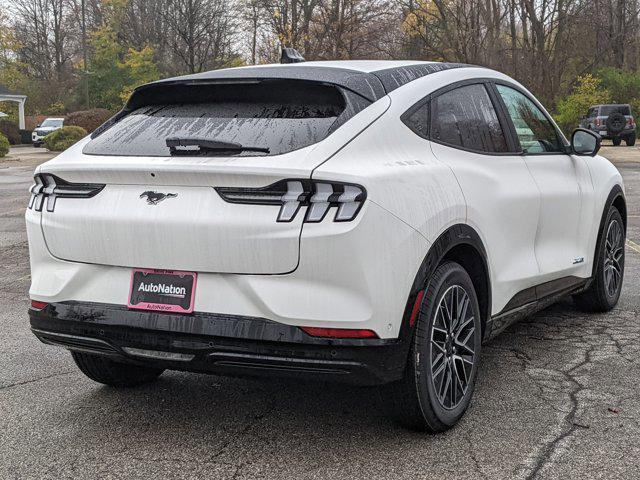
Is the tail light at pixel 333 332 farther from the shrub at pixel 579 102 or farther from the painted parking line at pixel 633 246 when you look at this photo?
the shrub at pixel 579 102

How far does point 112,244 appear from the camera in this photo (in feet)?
11.3

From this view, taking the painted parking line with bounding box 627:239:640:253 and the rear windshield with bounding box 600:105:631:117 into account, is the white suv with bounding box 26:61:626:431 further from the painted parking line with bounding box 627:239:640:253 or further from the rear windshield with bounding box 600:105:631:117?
the rear windshield with bounding box 600:105:631:117

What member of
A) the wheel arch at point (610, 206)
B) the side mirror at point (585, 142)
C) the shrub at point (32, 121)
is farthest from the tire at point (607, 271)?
the shrub at point (32, 121)

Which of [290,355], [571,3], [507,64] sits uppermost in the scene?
[571,3]

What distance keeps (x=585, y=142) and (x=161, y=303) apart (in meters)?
3.25

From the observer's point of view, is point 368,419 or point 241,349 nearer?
point 241,349

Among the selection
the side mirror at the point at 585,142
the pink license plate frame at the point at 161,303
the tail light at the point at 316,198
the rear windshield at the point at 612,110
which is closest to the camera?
the tail light at the point at 316,198

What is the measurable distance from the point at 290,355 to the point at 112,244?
89cm

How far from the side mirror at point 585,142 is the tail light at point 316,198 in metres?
2.71

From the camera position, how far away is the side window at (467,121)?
13.0ft

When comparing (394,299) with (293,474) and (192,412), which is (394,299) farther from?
(192,412)

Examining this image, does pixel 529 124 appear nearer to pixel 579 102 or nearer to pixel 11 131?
pixel 579 102

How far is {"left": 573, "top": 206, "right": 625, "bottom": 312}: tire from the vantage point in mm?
5758

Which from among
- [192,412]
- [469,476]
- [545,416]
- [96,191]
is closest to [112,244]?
[96,191]
